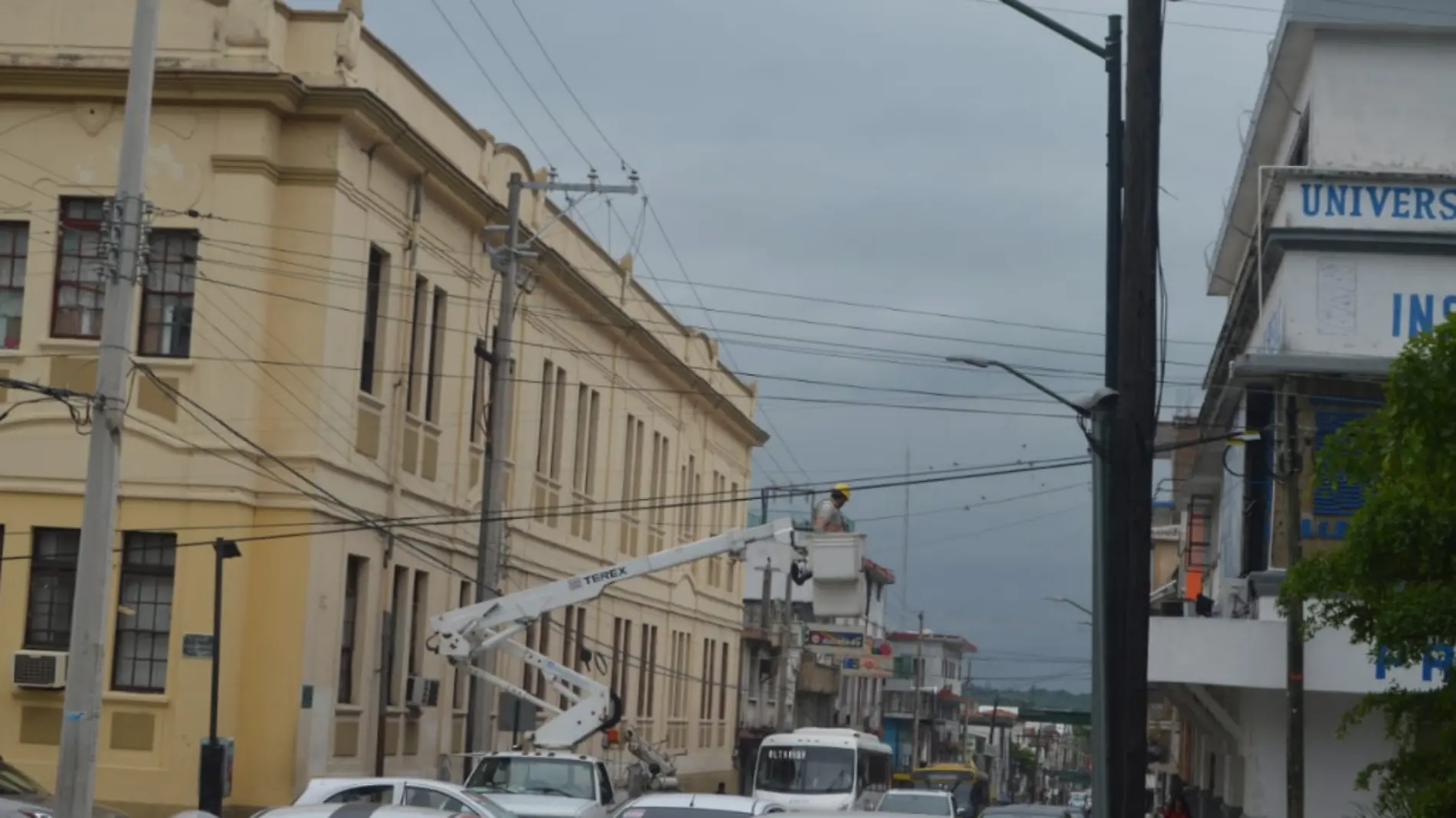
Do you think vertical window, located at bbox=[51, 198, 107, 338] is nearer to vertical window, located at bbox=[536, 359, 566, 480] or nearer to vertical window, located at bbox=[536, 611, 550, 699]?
vertical window, located at bbox=[536, 359, 566, 480]

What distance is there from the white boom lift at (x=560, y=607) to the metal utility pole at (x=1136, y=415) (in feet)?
59.5

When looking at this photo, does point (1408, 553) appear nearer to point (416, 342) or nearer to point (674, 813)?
point (674, 813)

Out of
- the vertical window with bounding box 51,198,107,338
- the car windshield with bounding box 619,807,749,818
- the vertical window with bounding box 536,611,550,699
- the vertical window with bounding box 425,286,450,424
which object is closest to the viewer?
the car windshield with bounding box 619,807,749,818

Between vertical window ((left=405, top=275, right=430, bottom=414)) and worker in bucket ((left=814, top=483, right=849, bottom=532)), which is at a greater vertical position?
vertical window ((left=405, top=275, right=430, bottom=414))

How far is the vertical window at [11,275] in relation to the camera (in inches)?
1207

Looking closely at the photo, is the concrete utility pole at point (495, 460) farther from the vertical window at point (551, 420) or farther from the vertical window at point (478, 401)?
the vertical window at point (551, 420)

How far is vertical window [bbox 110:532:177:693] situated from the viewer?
96.8 feet

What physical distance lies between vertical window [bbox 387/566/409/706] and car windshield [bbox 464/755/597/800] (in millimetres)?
7889

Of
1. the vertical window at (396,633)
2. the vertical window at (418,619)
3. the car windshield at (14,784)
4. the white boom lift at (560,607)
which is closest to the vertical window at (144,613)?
the white boom lift at (560,607)

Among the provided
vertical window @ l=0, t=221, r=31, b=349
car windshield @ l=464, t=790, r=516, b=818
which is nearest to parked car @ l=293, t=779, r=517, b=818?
car windshield @ l=464, t=790, r=516, b=818

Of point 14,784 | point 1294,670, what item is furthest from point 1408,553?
point 14,784

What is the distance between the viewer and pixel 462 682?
38.5m

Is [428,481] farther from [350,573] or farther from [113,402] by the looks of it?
[113,402]

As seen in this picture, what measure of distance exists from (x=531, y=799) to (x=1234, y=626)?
8993 mm
